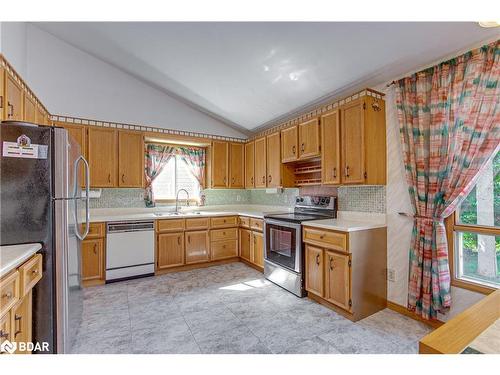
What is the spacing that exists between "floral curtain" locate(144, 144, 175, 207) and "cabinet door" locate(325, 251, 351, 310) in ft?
10.1

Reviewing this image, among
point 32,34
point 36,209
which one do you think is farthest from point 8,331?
point 32,34

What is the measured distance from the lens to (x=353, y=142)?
265 centimetres

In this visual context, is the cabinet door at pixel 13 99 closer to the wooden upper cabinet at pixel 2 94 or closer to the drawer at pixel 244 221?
the wooden upper cabinet at pixel 2 94

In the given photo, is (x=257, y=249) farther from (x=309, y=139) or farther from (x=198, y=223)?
(x=309, y=139)

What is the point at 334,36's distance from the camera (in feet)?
7.15

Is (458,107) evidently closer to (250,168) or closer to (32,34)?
(250,168)

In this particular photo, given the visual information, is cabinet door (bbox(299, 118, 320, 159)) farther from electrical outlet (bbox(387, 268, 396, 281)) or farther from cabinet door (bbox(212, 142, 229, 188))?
cabinet door (bbox(212, 142, 229, 188))

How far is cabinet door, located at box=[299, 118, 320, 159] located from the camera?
3.11 meters

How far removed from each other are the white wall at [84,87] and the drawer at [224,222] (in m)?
1.78

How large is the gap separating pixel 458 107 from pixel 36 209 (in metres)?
3.35

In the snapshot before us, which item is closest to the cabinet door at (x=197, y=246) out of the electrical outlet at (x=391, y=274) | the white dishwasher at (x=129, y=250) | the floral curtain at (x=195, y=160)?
the white dishwasher at (x=129, y=250)

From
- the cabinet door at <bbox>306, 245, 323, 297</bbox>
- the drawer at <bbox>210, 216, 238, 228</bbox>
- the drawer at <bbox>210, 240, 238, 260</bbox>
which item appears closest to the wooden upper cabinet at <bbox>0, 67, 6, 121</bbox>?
the drawer at <bbox>210, 216, 238, 228</bbox>

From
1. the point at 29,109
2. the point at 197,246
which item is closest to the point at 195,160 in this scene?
the point at 197,246

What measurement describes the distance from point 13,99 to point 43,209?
1.33m
